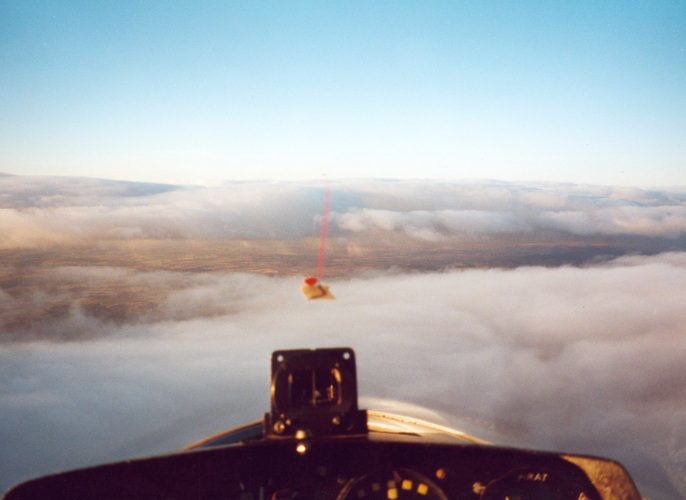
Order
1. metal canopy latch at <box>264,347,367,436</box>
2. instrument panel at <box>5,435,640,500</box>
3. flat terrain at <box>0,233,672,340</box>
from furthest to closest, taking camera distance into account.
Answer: flat terrain at <box>0,233,672,340</box> → metal canopy latch at <box>264,347,367,436</box> → instrument panel at <box>5,435,640,500</box>

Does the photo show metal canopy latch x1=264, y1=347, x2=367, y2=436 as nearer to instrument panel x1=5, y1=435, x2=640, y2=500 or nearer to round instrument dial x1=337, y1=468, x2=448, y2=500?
instrument panel x1=5, y1=435, x2=640, y2=500

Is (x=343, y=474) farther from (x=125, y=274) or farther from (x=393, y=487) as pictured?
(x=125, y=274)

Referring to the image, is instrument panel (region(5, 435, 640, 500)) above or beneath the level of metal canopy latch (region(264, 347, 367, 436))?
beneath

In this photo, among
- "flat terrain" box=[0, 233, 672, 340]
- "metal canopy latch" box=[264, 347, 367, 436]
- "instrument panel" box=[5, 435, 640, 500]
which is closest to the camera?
"instrument panel" box=[5, 435, 640, 500]

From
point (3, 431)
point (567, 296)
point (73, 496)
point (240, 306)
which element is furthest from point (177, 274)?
point (567, 296)

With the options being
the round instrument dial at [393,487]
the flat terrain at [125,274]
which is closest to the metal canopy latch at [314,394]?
the round instrument dial at [393,487]

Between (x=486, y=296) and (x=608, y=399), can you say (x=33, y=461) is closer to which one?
(x=608, y=399)

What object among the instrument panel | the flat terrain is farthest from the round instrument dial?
the flat terrain

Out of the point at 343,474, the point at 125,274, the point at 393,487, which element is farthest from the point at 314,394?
the point at 125,274
